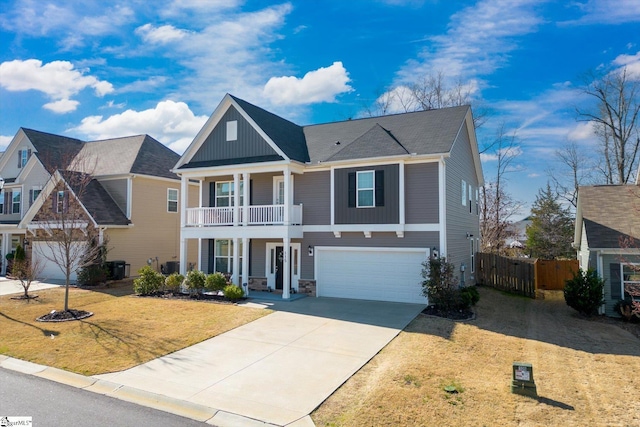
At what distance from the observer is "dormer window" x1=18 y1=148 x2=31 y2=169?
27.9 metres

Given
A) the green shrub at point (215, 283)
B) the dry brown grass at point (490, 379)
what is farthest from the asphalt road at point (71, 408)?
the green shrub at point (215, 283)

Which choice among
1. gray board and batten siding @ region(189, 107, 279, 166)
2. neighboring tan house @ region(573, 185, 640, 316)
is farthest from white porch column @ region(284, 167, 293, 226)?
neighboring tan house @ region(573, 185, 640, 316)

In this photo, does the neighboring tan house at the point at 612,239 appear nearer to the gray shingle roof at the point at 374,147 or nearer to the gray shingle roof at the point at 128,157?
the gray shingle roof at the point at 374,147

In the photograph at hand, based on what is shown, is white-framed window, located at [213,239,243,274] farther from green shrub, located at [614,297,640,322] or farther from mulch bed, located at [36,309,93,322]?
green shrub, located at [614,297,640,322]

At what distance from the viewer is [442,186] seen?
15898 mm

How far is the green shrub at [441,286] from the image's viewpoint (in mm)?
14344

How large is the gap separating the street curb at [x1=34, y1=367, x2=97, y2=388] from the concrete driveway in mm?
321

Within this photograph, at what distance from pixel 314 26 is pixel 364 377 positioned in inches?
510

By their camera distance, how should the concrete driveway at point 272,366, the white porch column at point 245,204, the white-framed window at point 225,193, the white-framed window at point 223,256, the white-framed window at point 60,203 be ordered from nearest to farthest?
the concrete driveway at point 272,366, the white-framed window at point 60,203, the white porch column at point 245,204, the white-framed window at point 223,256, the white-framed window at point 225,193

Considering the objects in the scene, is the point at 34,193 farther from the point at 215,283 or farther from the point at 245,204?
the point at 215,283

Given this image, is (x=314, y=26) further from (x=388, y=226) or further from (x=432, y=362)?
(x=432, y=362)

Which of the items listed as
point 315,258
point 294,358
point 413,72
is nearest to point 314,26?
point 315,258

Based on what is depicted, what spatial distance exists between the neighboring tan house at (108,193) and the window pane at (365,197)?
46.0ft

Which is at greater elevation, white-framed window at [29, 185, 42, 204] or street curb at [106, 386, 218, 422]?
white-framed window at [29, 185, 42, 204]
